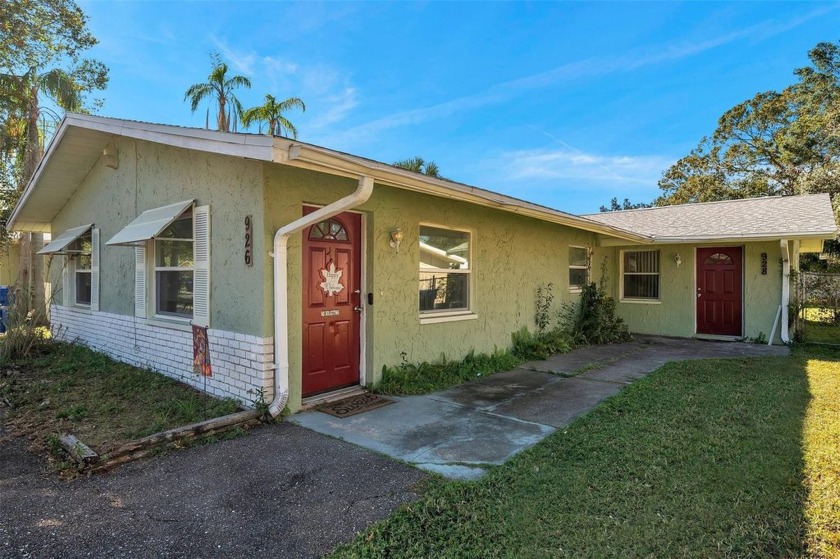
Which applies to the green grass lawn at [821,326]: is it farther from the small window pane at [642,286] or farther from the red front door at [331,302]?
the red front door at [331,302]

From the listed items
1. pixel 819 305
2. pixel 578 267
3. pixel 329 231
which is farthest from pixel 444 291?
pixel 819 305

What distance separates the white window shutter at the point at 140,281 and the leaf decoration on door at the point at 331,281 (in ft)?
9.61

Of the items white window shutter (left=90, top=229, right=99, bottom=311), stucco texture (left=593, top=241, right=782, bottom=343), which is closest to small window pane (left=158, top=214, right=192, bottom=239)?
white window shutter (left=90, top=229, right=99, bottom=311)

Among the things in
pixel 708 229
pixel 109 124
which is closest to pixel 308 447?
pixel 109 124

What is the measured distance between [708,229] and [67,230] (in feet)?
44.5

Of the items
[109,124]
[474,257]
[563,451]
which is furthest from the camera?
[474,257]

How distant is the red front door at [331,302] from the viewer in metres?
5.13

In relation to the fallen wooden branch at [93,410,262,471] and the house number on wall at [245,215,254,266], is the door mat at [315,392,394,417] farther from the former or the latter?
the house number on wall at [245,215,254,266]

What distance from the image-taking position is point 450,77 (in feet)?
55.9

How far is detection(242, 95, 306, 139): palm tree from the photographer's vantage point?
1811 cm

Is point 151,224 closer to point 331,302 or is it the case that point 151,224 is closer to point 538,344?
point 331,302

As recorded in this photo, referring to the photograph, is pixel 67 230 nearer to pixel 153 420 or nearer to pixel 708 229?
pixel 153 420

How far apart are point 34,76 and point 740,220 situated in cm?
2048

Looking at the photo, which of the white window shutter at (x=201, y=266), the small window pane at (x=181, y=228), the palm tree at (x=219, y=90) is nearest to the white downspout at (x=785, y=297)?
the white window shutter at (x=201, y=266)
